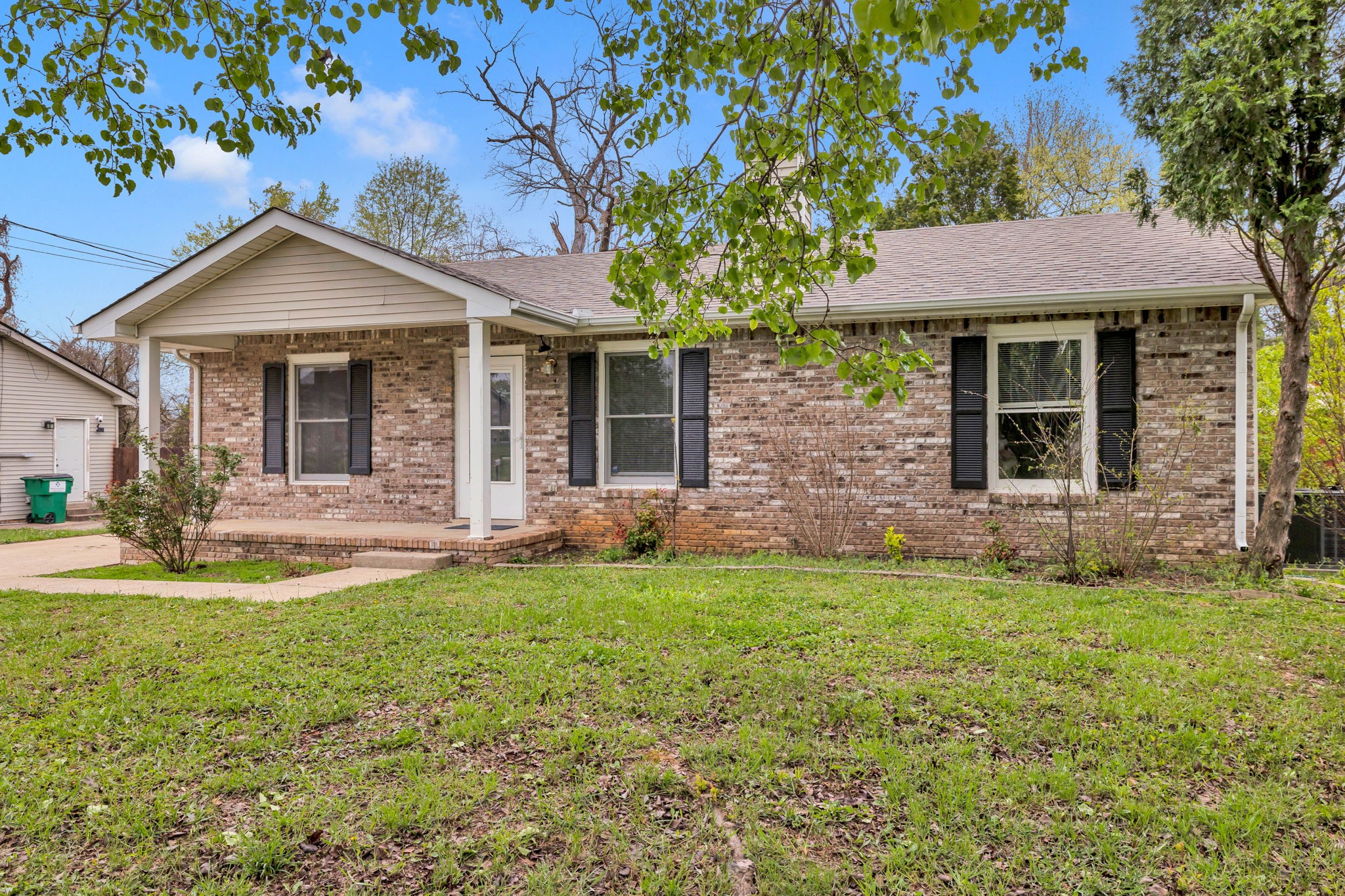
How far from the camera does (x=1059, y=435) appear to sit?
25.8ft

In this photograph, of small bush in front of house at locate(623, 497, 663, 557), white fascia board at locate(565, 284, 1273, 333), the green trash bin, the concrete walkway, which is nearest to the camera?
the concrete walkway

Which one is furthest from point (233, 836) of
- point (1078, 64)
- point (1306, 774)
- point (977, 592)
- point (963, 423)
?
point (963, 423)

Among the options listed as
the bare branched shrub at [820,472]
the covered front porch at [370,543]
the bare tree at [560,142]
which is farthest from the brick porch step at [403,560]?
the bare tree at [560,142]

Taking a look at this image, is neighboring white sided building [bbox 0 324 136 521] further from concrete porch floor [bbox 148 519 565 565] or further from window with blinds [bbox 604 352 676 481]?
window with blinds [bbox 604 352 676 481]

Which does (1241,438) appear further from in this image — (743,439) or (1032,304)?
(743,439)

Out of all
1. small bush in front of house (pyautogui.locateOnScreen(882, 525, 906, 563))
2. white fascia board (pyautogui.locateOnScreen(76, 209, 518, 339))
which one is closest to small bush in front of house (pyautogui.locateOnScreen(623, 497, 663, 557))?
small bush in front of house (pyautogui.locateOnScreen(882, 525, 906, 563))

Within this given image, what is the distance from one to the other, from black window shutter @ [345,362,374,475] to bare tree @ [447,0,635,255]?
929cm

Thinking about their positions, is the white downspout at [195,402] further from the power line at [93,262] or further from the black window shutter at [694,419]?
the power line at [93,262]

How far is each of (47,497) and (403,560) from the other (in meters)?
12.8

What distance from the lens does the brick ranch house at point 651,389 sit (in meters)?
7.54

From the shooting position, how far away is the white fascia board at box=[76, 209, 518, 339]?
7.74 meters

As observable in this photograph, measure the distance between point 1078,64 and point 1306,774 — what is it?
3227mm

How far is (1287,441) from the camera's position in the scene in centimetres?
695

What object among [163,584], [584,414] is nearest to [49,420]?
[163,584]
